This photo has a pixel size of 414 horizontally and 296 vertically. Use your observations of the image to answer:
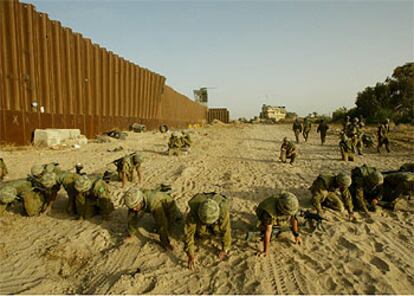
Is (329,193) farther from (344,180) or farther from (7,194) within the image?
(7,194)

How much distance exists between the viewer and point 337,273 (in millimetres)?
4008

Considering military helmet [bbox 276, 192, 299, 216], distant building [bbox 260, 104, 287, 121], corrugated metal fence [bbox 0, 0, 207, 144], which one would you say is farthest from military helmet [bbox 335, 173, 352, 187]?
distant building [bbox 260, 104, 287, 121]

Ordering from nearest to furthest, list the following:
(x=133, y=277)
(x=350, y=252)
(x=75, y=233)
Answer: (x=133, y=277), (x=350, y=252), (x=75, y=233)

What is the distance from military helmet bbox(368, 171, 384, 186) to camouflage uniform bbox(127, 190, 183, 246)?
397 centimetres

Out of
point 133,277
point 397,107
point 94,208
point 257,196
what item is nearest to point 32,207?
point 94,208

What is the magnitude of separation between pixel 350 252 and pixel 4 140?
12.4 meters

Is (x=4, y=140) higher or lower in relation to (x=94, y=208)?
higher

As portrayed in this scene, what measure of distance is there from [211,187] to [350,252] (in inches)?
164

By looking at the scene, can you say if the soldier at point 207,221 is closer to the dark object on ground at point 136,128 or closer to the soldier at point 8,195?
the soldier at point 8,195

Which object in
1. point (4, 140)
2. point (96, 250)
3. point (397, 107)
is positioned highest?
point (397, 107)

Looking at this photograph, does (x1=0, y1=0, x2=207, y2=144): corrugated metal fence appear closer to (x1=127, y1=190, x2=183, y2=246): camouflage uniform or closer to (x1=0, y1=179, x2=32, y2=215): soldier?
(x1=0, y1=179, x2=32, y2=215): soldier

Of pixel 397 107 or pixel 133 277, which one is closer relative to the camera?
pixel 133 277

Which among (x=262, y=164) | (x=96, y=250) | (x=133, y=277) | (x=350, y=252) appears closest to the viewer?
(x=133, y=277)

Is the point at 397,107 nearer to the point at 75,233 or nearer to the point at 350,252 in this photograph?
the point at 350,252
